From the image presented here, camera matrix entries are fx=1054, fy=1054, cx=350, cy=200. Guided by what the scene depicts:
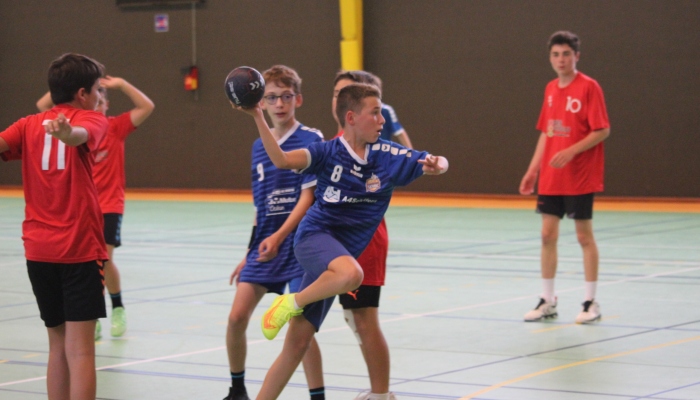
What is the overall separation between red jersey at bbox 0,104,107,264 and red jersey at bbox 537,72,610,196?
3926mm

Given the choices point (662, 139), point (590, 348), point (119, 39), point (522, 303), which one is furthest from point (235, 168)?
point (590, 348)

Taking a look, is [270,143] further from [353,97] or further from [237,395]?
[237,395]

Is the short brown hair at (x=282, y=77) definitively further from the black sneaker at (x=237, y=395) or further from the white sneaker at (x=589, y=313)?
the white sneaker at (x=589, y=313)

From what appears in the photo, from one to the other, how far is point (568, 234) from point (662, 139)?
4634mm

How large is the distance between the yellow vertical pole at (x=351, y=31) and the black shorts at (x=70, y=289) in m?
13.7

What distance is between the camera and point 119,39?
20016 mm

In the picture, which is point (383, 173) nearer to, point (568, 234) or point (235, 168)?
point (568, 234)

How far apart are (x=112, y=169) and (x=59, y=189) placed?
9.79ft

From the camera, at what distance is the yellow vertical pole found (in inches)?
693

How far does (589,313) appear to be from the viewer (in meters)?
6.90

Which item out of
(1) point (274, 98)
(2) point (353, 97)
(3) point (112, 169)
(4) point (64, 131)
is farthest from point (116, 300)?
(4) point (64, 131)

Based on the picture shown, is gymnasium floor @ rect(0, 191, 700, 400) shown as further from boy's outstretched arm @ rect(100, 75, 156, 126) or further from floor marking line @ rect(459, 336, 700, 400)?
boy's outstretched arm @ rect(100, 75, 156, 126)

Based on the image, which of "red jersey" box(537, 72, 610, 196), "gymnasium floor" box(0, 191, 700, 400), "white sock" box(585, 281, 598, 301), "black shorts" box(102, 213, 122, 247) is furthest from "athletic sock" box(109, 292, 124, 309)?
"white sock" box(585, 281, 598, 301)

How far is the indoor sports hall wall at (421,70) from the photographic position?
52.2 ft
